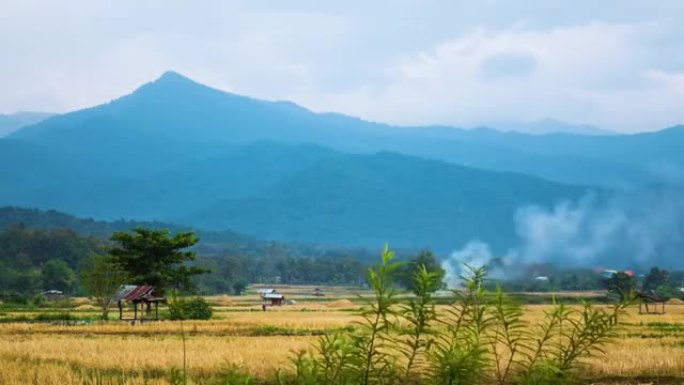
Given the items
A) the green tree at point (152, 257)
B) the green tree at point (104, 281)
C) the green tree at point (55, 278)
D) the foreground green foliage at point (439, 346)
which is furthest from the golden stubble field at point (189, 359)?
the green tree at point (55, 278)

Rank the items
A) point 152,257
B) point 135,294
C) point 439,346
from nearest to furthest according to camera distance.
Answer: point 439,346 → point 135,294 → point 152,257

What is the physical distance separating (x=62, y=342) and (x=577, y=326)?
29579 millimetres

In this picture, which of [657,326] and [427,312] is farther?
[657,326]

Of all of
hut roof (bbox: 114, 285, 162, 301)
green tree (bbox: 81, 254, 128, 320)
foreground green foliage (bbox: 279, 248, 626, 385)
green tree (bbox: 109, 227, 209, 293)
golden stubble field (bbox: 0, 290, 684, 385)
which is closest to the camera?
foreground green foliage (bbox: 279, 248, 626, 385)

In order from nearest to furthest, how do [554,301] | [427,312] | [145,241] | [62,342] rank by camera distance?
[427,312] < [554,301] < [62,342] < [145,241]

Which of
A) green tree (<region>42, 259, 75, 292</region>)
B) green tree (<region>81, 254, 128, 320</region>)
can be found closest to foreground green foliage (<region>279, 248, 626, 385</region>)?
green tree (<region>81, 254, 128, 320</region>)

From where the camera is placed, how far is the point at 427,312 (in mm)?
6340

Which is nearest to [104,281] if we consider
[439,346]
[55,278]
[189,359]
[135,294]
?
[135,294]

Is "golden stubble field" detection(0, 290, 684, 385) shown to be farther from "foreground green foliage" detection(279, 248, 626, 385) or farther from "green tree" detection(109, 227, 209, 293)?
"green tree" detection(109, 227, 209, 293)

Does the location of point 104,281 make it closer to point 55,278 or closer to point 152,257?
point 152,257

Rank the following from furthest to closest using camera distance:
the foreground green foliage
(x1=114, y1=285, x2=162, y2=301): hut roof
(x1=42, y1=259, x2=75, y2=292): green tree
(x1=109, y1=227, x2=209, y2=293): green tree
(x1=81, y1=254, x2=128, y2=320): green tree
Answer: (x1=42, y1=259, x2=75, y2=292): green tree, (x1=81, y1=254, x2=128, y2=320): green tree, (x1=109, y1=227, x2=209, y2=293): green tree, (x1=114, y1=285, x2=162, y2=301): hut roof, the foreground green foliage

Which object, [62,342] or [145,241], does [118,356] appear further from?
[145,241]

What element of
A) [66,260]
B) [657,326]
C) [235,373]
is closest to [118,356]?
[235,373]

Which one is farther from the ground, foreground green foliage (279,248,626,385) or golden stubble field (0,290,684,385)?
foreground green foliage (279,248,626,385)
